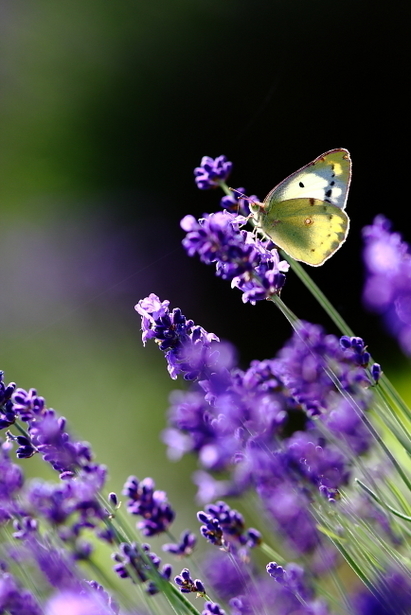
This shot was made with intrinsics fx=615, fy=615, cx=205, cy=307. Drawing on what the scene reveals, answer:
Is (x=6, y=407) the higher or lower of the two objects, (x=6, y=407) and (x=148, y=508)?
the higher

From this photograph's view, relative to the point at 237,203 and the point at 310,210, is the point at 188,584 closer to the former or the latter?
the point at 237,203

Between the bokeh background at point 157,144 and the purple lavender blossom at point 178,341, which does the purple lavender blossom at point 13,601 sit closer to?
the purple lavender blossom at point 178,341

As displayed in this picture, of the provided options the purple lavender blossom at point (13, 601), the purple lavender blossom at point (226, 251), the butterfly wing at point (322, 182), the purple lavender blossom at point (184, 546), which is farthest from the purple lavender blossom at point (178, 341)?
the butterfly wing at point (322, 182)

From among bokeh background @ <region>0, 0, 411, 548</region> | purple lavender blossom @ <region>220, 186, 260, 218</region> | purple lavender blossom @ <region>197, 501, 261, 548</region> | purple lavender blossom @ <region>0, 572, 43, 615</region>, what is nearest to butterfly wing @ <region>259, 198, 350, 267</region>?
purple lavender blossom @ <region>220, 186, 260, 218</region>

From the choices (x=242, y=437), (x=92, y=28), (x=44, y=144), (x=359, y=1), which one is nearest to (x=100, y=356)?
(x=44, y=144)

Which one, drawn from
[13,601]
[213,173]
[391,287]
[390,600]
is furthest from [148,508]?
[213,173]

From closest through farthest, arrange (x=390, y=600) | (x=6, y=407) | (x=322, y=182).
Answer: (x=390, y=600) → (x=6, y=407) → (x=322, y=182)

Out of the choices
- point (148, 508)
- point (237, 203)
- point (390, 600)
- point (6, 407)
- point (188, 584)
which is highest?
point (237, 203)
